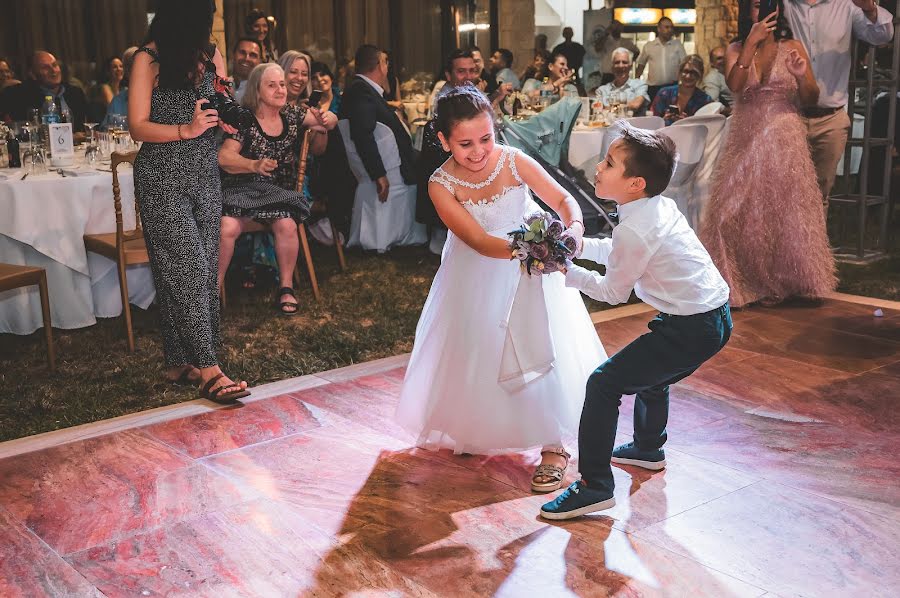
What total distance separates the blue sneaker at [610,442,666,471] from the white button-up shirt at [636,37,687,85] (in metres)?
8.26

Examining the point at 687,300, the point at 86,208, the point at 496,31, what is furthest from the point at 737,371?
the point at 496,31

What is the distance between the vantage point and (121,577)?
2.41 metres

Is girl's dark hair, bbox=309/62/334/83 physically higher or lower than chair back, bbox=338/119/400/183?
higher

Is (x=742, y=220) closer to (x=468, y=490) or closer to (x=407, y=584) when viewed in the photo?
(x=468, y=490)

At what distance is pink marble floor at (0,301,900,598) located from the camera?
7.74 ft

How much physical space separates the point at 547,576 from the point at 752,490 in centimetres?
79

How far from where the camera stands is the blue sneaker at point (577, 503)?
2.65 m

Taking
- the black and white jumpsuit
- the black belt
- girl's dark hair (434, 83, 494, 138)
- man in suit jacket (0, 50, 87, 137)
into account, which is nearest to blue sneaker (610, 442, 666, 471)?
girl's dark hair (434, 83, 494, 138)

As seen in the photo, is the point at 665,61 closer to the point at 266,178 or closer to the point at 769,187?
the point at 769,187

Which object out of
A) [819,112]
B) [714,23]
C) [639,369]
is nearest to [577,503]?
[639,369]

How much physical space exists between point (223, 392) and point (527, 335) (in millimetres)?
1406

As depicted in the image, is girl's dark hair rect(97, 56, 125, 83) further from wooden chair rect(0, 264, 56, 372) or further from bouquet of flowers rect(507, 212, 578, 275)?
bouquet of flowers rect(507, 212, 578, 275)

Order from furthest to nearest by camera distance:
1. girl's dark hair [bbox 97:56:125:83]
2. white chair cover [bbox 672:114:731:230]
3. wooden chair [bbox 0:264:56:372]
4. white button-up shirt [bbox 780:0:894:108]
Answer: girl's dark hair [bbox 97:56:125:83] → white chair cover [bbox 672:114:731:230] → white button-up shirt [bbox 780:0:894:108] → wooden chair [bbox 0:264:56:372]

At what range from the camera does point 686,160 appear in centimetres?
594
